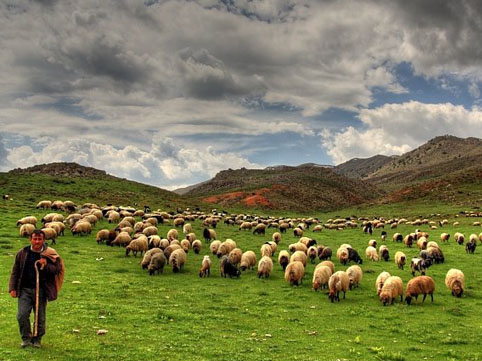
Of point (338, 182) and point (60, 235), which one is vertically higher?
point (338, 182)

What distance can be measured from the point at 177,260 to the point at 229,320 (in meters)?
10.8

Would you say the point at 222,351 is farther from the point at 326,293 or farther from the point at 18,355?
the point at 326,293

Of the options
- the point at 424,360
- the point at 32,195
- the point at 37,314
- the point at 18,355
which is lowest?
the point at 424,360

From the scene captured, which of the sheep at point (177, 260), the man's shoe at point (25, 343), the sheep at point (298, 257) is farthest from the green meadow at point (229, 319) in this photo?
the sheep at point (298, 257)

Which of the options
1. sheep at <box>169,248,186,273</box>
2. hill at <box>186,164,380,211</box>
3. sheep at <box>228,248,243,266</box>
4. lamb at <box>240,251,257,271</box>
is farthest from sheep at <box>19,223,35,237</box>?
hill at <box>186,164,380,211</box>

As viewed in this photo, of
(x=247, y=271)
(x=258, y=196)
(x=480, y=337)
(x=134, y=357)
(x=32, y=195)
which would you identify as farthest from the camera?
(x=258, y=196)

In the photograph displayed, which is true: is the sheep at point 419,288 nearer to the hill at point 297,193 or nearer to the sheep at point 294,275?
the sheep at point 294,275

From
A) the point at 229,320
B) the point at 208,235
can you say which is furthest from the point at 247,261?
the point at 208,235

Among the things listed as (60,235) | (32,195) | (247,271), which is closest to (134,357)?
(247,271)

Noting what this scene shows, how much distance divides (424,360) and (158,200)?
7820 cm

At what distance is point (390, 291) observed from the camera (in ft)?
65.7

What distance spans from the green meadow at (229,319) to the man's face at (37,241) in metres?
2.92

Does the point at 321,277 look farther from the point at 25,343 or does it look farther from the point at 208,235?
the point at 208,235

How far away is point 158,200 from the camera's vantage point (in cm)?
8688
